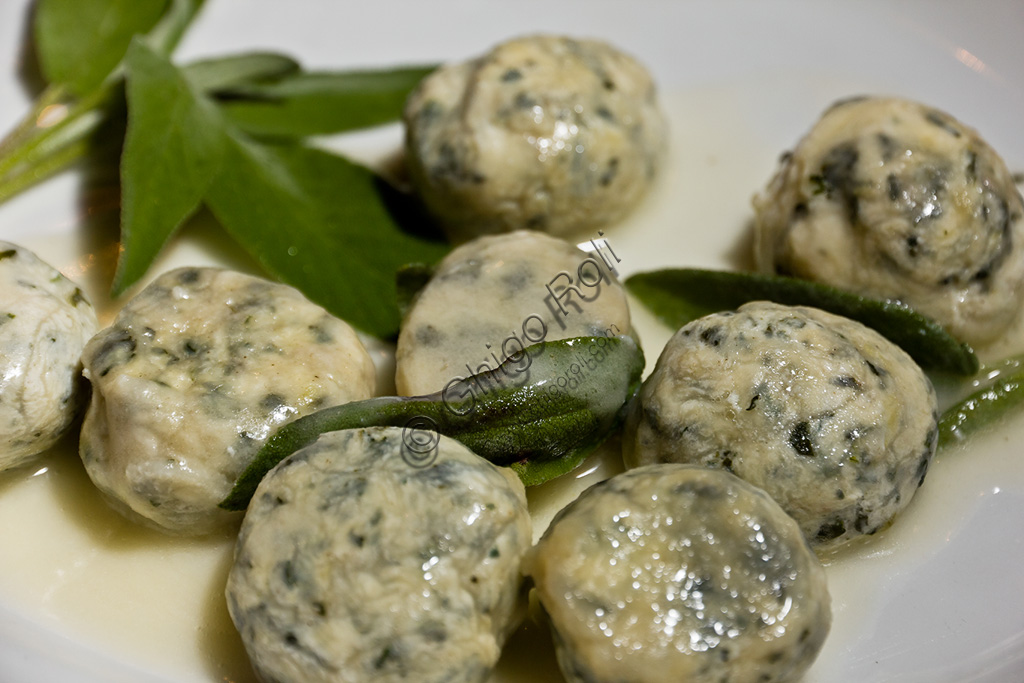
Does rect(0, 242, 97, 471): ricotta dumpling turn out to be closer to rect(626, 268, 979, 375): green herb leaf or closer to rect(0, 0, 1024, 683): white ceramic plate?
rect(0, 0, 1024, 683): white ceramic plate

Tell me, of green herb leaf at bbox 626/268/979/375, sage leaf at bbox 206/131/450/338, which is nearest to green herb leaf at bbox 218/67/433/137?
sage leaf at bbox 206/131/450/338

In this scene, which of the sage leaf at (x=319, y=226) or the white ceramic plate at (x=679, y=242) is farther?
the sage leaf at (x=319, y=226)

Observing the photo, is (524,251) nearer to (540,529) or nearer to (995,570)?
(540,529)

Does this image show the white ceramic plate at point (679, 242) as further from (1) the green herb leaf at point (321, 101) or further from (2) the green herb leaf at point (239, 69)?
(2) the green herb leaf at point (239, 69)

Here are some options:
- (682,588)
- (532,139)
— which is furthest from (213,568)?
(532,139)

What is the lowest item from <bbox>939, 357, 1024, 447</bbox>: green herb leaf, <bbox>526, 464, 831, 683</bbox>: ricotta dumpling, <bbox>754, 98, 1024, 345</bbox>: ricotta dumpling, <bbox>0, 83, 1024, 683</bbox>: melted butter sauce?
<bbox>0, 83, 1024, 683</bbox>: melted butter sauce

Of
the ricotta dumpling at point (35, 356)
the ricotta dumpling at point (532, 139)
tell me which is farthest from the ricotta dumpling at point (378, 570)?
the ricotta dumpling at point (532, 139)
